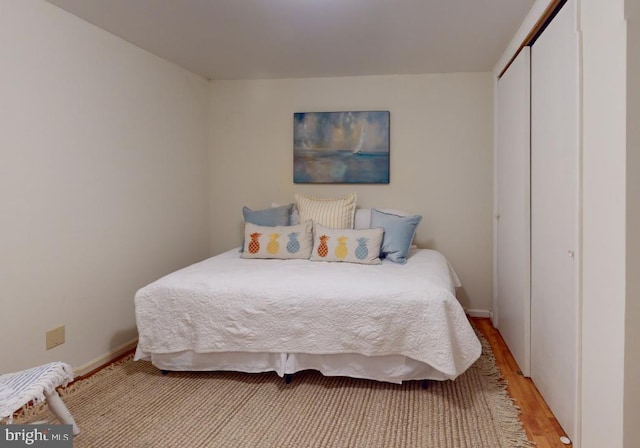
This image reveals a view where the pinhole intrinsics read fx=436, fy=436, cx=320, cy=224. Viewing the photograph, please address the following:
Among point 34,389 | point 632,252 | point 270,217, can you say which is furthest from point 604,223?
point 270,217

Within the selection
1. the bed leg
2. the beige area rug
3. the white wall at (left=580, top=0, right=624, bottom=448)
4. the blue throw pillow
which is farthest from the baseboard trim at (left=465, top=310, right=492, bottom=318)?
the white wall at (left=580, top=0, right=624, bottom=448)

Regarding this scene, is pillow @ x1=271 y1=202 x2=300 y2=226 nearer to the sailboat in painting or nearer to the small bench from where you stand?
the sailboat in painting

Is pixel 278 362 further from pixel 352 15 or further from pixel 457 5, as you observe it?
pixel 457 5

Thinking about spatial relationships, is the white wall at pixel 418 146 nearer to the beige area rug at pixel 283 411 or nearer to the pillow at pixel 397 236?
the pillow at pixel 397 236

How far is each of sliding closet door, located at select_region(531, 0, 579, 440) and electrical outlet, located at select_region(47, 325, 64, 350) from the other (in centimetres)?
258

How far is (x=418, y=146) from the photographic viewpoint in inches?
153

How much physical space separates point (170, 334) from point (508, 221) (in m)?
2.36

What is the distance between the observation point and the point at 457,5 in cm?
242

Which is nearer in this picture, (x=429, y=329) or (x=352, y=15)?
(x=429, y=329)

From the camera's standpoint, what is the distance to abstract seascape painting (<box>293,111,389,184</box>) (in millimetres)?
3891

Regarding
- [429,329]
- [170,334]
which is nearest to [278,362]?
[170,334]

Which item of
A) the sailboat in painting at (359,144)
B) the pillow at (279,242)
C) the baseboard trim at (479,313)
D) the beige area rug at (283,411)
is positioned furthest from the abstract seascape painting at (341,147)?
the beige area rug at (283,411)

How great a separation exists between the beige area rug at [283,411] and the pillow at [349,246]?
846 millimetres

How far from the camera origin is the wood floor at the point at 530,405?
1936mm
